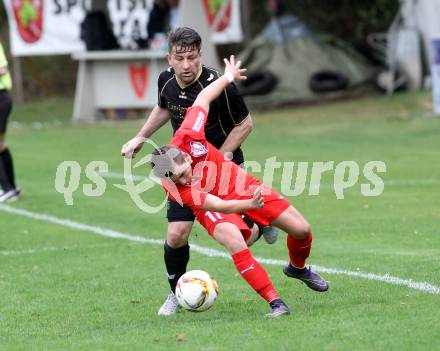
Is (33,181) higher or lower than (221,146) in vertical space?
lower

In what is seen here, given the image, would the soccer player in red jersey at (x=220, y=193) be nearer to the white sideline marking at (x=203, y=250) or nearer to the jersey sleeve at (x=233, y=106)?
the jersey sleeve at (x=233, y=106)

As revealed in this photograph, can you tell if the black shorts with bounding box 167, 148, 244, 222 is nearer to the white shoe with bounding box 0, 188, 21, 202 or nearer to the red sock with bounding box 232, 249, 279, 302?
the red sock with bounding box 232, 249, 279, 302

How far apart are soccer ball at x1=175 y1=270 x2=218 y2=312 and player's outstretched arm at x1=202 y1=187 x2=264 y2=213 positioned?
0.52 m

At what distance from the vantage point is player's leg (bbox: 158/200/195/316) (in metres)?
7.40

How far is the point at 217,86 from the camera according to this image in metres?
7.36

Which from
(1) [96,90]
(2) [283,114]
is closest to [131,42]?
(1) [96,90]

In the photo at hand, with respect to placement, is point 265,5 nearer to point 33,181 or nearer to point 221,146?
point 33,181

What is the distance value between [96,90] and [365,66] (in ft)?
23.4

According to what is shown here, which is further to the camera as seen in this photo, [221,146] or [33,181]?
[33,181]

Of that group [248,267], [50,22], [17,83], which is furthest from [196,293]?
[17,83]

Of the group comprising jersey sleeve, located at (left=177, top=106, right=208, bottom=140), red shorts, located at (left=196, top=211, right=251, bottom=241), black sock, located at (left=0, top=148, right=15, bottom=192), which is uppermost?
jersey sleeve, located at (left=177, top=106, right=208, bottom=140)

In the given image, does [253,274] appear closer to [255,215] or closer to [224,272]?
[255,215]

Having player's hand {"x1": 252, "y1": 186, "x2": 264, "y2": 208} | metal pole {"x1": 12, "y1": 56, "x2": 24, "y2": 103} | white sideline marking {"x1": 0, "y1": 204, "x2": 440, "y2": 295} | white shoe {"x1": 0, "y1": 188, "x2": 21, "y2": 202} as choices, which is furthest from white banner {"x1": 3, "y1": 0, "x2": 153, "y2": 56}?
player's hand {"x1": 252, "y1": 186, "x2": 264, "y2": 208}

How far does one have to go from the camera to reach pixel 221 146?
7.78 meters
